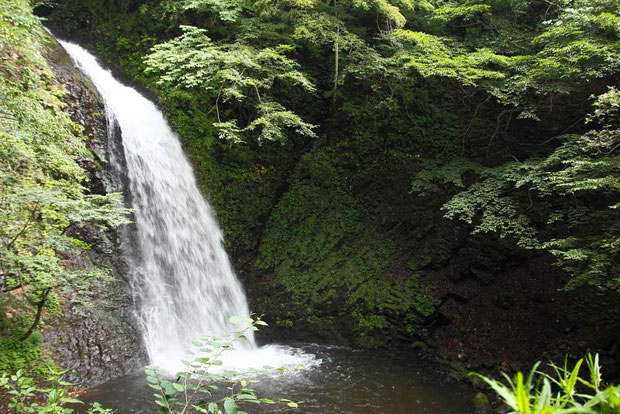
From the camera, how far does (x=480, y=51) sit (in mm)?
7234

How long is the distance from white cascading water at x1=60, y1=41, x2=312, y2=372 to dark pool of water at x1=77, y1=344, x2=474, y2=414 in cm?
72

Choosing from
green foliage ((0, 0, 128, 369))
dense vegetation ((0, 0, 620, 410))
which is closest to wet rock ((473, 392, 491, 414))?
dense vegetation ((0, 0, 620, 410))

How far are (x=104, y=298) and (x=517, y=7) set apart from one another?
35.3ft

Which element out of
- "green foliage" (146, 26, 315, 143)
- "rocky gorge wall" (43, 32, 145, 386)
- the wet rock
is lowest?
the wet rock

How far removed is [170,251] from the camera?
25.7ft

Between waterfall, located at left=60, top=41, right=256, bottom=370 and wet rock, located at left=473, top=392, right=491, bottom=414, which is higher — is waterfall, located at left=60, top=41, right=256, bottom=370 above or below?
above

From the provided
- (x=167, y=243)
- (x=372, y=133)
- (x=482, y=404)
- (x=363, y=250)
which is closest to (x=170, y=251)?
(x=167, y=243)

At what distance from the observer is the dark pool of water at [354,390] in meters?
5.30

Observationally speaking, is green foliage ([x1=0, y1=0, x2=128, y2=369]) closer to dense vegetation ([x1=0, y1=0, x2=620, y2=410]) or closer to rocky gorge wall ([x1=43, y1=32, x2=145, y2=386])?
dense vegetation ([x1=0, y1=0, x2=620, y2=410])

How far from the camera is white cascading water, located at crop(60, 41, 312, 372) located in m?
6.99

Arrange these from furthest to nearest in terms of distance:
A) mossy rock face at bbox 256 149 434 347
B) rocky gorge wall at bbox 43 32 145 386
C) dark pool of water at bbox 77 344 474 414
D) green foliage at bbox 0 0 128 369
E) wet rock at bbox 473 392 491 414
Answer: mossy rock face at bbox 256 149 434 347 → wet rock at bbox 473 392 491 414 → rocky gorge wall at bbox 43 32 145 386 → dark pool of water at bbox 77 344 474 414 → green foliage at bbox 0 0 128 369

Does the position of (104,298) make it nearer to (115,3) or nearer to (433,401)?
(433,401)

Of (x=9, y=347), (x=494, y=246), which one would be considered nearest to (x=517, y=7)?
(x=494, y=246)

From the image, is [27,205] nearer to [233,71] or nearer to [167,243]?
[167,243]
